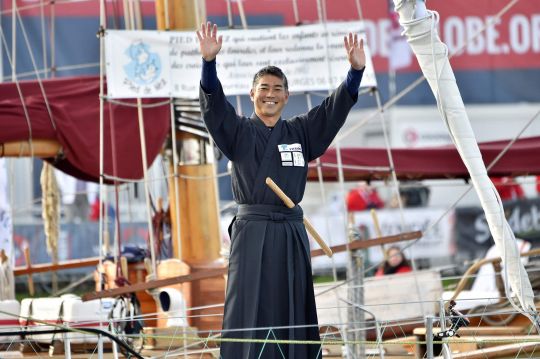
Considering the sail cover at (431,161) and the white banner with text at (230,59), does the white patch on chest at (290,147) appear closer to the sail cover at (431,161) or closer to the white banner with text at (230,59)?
the white banner with text at (230,59)

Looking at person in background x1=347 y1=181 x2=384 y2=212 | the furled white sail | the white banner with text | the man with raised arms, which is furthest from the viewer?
person in background x1=347 y1=181 x2=384 y2=212

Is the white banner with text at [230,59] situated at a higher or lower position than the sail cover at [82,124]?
higher

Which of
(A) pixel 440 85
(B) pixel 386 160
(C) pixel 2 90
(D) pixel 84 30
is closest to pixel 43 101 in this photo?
(C) pixel 2 90

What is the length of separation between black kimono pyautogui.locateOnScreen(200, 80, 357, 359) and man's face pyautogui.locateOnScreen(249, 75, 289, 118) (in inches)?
2.7

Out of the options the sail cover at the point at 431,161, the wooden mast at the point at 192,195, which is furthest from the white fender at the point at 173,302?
the sail cover at the point at 431,161

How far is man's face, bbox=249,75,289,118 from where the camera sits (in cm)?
496

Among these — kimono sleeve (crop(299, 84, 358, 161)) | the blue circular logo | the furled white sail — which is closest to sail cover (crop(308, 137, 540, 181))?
the blue circular logo

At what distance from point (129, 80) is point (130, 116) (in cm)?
59

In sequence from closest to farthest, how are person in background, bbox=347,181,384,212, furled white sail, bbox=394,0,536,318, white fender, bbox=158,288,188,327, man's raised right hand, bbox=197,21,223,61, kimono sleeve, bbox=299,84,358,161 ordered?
1. man's raised right hand, bbox=197,21,223,61
2. kimono sleeve, bbox=299,84,358,161
3. furled white sail, bbox=394,0,536,318
4. white fender, bbox=158,288,188,327
5. person in background, bbox=347,181,384,212

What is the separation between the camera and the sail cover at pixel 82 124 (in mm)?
9086

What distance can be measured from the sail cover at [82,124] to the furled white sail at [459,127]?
13.0 ft

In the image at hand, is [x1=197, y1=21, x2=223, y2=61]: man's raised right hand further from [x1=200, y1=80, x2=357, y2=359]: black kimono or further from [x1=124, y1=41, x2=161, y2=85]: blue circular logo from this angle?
[x1=124, y1=41, x2=161, y2=85]: blue circular logo

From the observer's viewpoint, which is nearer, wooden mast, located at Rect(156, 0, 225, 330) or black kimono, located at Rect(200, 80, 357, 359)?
black kimono, located at Rect(200, 80, 357, 359)

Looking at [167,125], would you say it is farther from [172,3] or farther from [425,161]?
[425,161]
